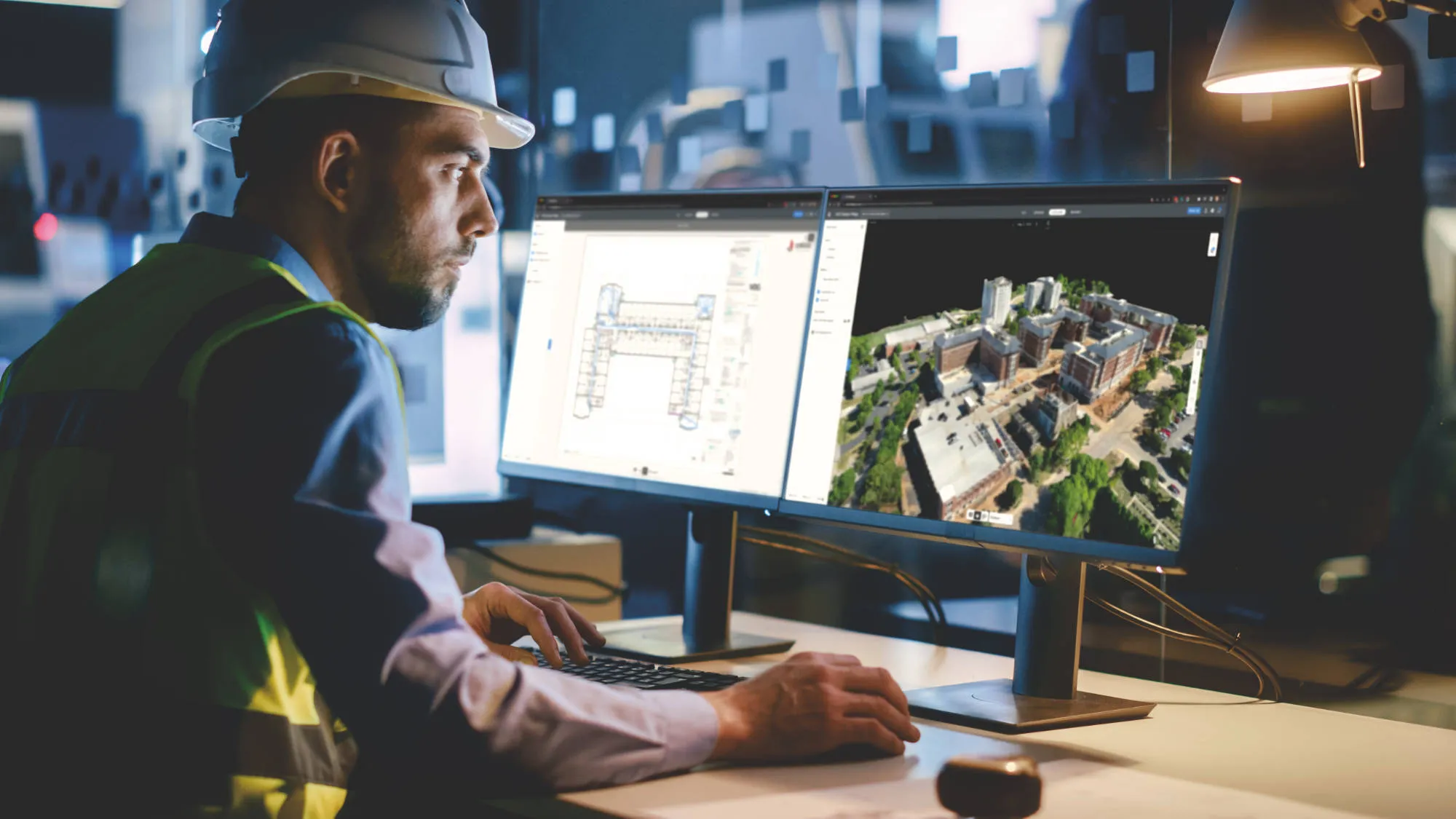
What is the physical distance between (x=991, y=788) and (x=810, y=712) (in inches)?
10.5

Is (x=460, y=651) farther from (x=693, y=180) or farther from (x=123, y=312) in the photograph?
(x=693, y=180)

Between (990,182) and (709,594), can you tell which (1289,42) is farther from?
(709,594)

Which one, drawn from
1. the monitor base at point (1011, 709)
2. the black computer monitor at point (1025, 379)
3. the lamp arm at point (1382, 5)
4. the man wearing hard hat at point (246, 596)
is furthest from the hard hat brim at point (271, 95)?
the lamp arm at point (1382, 5)

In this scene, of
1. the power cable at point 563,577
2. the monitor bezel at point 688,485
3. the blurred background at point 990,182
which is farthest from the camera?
the power cable at point 563,577

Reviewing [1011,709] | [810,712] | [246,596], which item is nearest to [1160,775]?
[1011,709]

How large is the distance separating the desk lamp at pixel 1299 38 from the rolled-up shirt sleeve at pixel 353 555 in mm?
897

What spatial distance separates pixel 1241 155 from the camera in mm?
1463

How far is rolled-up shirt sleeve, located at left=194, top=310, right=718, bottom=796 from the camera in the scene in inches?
35.5

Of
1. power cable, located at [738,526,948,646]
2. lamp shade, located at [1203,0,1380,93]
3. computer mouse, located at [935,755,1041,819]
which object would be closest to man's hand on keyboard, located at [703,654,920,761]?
computer mouse, located at [935,755,1041,819]

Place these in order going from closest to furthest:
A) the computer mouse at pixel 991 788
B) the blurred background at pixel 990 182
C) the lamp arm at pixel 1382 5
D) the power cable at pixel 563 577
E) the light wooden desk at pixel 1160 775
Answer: the computer mouse at pixel 991 788 < the light wooden desk at pixel 1160 775 < the lamp arm at pixel 1382 5 < the blurred background at pixel 990 182 < the power cable at pixel 563 577

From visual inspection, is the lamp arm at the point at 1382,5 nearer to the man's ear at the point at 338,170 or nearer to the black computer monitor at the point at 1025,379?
the black computer monitor at the point at 1025,379

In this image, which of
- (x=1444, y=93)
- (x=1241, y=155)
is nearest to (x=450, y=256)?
(x=1241, y=155)

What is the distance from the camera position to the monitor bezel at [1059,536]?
1178mm

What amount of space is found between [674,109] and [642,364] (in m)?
0.66
